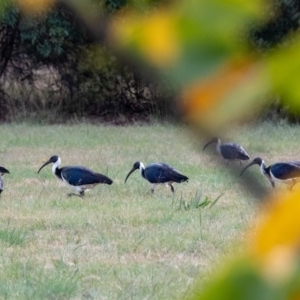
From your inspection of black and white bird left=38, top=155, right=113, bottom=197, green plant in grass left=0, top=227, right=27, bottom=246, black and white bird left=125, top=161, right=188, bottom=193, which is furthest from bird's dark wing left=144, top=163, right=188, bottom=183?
green plant in grass left=0, top=227, right=27, bottom=246

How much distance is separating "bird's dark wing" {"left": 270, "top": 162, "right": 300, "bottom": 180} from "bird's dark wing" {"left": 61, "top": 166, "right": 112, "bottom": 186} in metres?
1.51

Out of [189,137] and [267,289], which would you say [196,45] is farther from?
[267,289]

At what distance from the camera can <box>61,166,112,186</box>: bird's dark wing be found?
8406 millimetres

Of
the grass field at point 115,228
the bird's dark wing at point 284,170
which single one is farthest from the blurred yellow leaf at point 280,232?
the bird's dark wing at point 284,170

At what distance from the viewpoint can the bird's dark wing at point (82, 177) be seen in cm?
841

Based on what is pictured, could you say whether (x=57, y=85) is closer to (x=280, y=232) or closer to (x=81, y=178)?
(x=81, y=178)

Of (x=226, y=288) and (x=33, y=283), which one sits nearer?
(x=226, y=288)

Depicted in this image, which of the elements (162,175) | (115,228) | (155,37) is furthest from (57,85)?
(155,37)

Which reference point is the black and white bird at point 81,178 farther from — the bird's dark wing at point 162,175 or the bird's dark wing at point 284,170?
the bird's dark wing at point 284,170

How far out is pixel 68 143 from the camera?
12.8m

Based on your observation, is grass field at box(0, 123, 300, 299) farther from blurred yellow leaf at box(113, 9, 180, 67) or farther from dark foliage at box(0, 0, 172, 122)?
dark foliage at box(0, 0, 172, 122)

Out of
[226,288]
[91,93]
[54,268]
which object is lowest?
[91,93]

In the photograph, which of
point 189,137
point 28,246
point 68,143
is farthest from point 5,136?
point 189,137

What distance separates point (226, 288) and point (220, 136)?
127 millimetres
